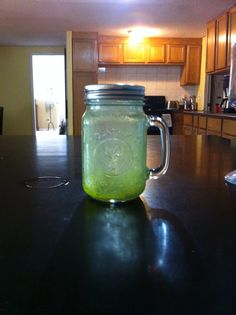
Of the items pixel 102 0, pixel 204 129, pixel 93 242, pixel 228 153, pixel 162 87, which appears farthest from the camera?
pixel 162 87

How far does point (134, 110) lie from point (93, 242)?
0.23 m

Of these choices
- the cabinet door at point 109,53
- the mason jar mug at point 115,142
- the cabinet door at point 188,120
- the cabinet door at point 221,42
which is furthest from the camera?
the cabinet door at point 109,53

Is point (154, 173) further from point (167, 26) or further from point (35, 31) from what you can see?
point (35, 31)

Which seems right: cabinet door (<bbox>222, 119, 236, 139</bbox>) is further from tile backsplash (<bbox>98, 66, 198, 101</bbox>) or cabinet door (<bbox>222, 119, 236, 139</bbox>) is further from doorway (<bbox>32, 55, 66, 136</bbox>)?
doorway (<bbox>32, 55, 66, 136</bbox>)

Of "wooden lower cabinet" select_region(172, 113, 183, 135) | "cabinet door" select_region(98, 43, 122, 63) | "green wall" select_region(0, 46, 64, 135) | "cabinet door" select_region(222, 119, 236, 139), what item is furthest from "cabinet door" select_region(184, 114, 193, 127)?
"green wall" select_region(0, 46, 64, 135)

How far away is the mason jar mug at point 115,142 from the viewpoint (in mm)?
484

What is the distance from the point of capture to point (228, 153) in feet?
3.36

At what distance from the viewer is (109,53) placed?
4.95m

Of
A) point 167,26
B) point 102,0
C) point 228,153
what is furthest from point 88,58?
point 228,153

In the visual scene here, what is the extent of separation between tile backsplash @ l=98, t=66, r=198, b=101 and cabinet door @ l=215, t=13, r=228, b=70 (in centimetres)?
145

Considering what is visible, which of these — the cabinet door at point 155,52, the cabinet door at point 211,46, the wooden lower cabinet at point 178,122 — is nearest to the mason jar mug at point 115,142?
the cabinet door at point 211,46

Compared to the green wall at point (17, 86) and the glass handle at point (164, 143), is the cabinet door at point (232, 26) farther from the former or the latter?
the green wall at point (17, 86)

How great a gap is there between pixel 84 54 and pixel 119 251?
190 inches

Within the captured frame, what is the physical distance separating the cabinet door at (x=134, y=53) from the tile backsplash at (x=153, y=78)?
0.31 metres
